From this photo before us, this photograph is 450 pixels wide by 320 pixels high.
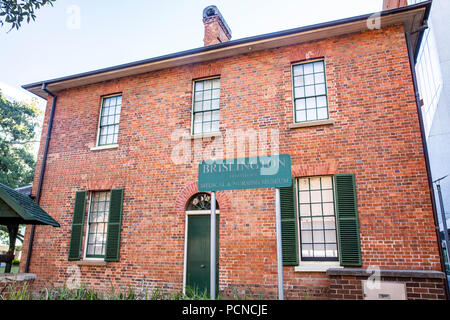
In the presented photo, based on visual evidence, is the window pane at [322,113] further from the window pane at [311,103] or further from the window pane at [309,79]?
the window pane at [309,79]

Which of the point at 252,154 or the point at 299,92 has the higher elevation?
the point at 299,92

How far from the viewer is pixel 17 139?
21.8m

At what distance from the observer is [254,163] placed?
5.13m

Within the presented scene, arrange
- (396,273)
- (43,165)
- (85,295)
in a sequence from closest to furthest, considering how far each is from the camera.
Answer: (396,273), (85,295), (43,165)

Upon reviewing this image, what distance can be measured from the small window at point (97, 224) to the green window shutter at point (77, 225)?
23 centimetres

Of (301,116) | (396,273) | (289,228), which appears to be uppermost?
(301,116)

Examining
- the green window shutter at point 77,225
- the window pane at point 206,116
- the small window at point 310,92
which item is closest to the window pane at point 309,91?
the small window at point 310,92

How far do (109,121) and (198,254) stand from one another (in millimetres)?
5524

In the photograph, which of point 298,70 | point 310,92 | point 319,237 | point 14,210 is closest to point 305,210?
point 319,237

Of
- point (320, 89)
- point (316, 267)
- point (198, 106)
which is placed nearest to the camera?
point (316, 267)

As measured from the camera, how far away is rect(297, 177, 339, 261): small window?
8320 mm

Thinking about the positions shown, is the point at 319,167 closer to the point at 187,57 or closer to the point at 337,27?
the point at 337,27

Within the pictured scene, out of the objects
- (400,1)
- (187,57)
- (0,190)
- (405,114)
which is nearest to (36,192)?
(0,190)

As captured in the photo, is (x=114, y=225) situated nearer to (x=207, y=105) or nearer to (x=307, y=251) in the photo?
(x=207, y=105)
